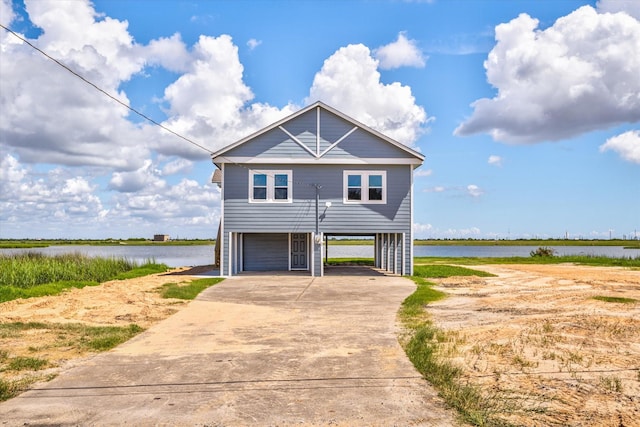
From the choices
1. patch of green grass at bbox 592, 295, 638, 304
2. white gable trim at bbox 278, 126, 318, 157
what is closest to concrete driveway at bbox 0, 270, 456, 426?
patch of green grass at bbox 592, 295, 638, 304

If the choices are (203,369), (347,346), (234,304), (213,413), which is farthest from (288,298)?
(213,413)

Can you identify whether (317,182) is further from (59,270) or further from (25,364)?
(25,364)

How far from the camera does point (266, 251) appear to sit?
26.0 metres

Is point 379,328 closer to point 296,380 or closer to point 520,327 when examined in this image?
point 520,327

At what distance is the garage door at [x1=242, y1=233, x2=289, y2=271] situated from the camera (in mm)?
25875

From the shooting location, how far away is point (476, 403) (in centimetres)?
577

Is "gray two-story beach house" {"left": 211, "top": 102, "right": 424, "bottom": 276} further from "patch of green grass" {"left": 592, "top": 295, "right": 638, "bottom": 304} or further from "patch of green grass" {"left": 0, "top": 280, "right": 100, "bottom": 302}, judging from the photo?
"patch of green grass" {"left": 592, "top": 295, "right": 638, "bottom": 304}

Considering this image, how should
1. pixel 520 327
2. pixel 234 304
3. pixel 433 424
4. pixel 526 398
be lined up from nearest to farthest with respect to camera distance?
pixel 433 424 < pixel 526 398 < pixel 520 327 < pixel 234 304

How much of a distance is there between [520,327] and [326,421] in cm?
664

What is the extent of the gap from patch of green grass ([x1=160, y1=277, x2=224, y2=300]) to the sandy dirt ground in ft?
24.9

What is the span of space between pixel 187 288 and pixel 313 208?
271 inches

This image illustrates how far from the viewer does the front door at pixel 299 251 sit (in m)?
26.0

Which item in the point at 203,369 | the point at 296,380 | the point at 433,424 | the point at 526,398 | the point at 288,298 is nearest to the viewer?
the point at 433,424

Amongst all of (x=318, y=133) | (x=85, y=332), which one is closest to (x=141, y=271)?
(x=318, y=133)
